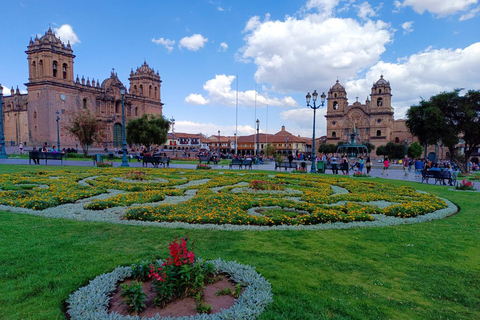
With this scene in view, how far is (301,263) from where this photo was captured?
4566 millimetres

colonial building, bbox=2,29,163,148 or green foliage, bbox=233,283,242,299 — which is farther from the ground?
colonial building, bbox=2,29,163,148

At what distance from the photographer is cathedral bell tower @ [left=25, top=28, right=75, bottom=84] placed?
50094mm

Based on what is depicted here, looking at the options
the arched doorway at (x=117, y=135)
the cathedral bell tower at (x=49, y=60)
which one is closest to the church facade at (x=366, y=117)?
the arched doorway at (x=117, y=135)

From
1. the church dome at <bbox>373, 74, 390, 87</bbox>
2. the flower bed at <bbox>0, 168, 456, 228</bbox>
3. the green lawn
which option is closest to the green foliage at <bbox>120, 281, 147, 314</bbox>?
the green lawn

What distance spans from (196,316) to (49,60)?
197 feet

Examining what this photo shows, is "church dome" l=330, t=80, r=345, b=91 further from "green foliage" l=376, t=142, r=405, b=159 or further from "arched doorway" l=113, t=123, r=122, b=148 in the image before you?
"arched doorway" l=113, t=123, r=122, b=148

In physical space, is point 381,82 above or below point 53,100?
above

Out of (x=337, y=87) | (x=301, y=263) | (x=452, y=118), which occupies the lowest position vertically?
(x=301, y=263)

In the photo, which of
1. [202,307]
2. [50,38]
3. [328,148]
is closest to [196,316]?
[202,307]

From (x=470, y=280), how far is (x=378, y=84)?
286ft

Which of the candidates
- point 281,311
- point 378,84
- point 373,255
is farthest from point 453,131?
point 378,84

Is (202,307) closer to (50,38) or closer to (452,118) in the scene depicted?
(452,118)

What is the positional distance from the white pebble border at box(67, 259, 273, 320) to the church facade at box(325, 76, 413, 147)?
262ft

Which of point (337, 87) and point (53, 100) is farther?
point (337, 87)
